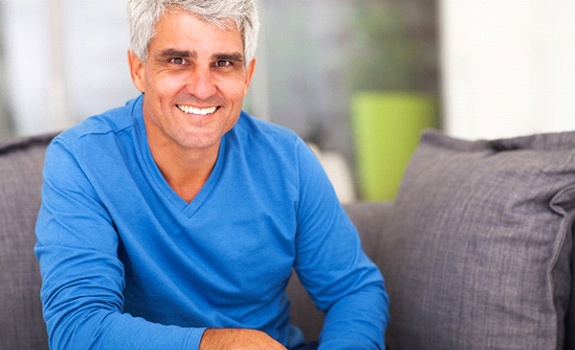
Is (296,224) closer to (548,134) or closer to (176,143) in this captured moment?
(176,143)

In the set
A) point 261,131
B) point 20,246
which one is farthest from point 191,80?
point 20,246

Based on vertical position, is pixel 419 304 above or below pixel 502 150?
below

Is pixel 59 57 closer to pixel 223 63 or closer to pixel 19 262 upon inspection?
pixel 19 262

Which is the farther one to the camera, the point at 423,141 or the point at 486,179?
the point at 423,141

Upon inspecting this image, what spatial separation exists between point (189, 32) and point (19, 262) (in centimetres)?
62

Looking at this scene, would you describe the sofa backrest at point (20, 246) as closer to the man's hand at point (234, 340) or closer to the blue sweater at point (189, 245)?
the blue sweater at point (189, 245)

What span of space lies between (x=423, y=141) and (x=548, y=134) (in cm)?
41

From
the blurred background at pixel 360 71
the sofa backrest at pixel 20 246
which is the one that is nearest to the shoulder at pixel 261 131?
the sofa backrest at pixel 20 246

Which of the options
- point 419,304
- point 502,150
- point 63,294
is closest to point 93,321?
point 63,294

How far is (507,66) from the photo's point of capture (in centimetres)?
433

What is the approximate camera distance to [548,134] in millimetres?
1472

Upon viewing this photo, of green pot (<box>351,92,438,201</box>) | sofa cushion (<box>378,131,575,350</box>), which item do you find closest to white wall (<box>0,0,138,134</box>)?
green pot (<box>351,92,438,201</box>)

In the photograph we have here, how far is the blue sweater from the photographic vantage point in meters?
1.21

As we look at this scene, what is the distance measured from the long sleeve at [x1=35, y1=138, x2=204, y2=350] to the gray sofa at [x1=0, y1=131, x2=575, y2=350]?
257 mm
